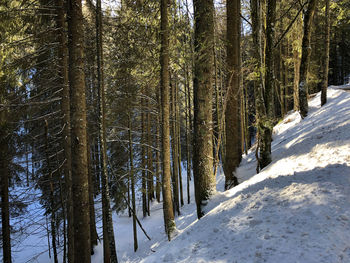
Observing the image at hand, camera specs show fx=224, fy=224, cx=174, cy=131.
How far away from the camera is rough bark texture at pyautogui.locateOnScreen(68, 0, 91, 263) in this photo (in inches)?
209

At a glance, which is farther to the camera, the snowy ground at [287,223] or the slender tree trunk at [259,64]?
the slender tree trunk at [259,64]

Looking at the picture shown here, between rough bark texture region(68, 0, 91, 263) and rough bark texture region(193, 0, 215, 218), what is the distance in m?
2.78

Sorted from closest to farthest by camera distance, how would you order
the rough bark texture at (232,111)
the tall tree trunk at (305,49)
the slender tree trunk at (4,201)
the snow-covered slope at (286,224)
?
the snow-covered slope at (286,224) → the rough bark texture at (232,111) → the tall tree trunk at (305,49) → the slender tree trunk at (4,201)

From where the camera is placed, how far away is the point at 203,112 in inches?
213

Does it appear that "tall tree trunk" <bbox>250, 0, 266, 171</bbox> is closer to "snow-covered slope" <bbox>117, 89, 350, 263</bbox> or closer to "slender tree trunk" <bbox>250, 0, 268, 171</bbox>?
"slender tree trunk" <bbox>250, 0, 268, 171</bbox>

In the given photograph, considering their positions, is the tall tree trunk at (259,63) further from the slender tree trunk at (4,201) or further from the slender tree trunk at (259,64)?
the slender tree trunk at (4,201)

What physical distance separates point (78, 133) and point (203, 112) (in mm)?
3114

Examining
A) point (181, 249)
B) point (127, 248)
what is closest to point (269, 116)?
point (181, 249)

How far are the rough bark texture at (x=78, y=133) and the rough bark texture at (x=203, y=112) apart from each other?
2.78 metres

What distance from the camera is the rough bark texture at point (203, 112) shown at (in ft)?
17.3

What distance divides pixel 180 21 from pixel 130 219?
1706 cm

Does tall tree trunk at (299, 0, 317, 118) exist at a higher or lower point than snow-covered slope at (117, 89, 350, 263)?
higher

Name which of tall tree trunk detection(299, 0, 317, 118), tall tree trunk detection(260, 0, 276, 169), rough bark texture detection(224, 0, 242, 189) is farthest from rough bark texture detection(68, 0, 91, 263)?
tall tree trunk detection(299, 0, 317, 118)

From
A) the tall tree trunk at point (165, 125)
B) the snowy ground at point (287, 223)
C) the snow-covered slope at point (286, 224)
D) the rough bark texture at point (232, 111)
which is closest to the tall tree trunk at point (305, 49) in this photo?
the rough bark texture at point (232, 111)
